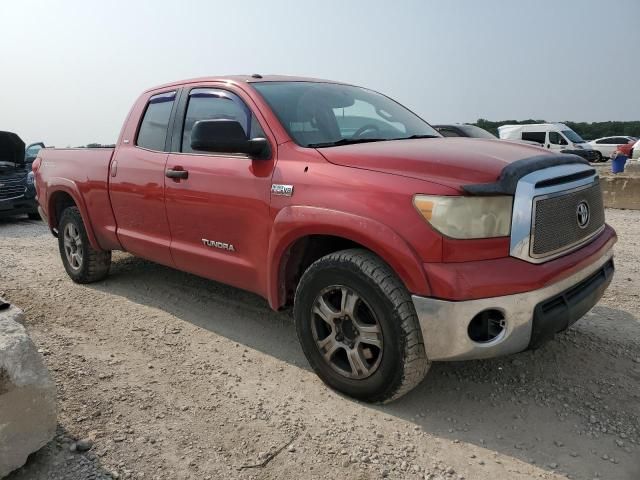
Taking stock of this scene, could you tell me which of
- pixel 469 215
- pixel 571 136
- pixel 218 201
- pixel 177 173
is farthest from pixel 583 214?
pixel 571 136

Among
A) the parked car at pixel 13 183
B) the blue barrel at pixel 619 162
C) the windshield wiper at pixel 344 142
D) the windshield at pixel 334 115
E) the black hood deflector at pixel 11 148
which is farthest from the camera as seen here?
the blue barrel at pixel 619 162

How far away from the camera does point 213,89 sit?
12.4 feet

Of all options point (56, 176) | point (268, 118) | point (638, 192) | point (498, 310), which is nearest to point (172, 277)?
point (56, 176)

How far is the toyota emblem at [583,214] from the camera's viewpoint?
283 cm

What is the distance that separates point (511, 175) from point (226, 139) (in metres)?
1.59

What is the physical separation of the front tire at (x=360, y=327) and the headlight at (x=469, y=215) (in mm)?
374

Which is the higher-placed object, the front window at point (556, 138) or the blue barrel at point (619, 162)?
the blue barrel at point (619, 162)

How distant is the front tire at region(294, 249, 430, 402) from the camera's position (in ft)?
8.53

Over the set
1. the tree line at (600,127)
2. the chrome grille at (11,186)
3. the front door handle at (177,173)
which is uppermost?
the front door handle at (177,173)

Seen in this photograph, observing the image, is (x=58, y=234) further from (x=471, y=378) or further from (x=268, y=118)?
(x=471, y=378)

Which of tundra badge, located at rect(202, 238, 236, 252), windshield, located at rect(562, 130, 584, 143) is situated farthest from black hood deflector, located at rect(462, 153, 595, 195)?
windshield, located at rect(562, 130, 584, 143)

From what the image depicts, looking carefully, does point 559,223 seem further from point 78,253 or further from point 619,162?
point 619,162

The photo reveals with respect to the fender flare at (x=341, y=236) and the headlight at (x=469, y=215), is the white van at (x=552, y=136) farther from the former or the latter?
the headlight at (x=469, y=215)

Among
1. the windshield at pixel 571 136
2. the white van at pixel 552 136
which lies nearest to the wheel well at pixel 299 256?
the white van at pixel 552 136
